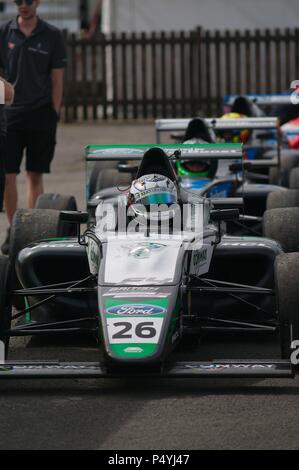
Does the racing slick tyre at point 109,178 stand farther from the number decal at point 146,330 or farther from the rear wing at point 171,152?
the number decal at point 146,330

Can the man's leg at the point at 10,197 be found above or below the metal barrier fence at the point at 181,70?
below

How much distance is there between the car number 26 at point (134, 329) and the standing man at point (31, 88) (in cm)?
443

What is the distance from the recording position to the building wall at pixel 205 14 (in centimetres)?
2222

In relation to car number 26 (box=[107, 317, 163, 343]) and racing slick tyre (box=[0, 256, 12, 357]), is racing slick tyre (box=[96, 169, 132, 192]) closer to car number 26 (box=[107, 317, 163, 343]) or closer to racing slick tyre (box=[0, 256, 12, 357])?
racing slick tyre (box=[0, 256, 12, 357])

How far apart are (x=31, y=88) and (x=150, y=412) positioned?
5.22 metres

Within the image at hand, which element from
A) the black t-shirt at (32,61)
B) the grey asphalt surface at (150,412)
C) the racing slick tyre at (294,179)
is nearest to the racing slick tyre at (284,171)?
the racing slick tyre at (294,179)

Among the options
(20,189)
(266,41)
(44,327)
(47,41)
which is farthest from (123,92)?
(44,327)

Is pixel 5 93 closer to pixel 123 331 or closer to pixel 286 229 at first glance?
pixel 286 229

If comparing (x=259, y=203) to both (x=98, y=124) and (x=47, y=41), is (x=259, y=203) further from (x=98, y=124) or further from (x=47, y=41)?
(x=98, y=124)

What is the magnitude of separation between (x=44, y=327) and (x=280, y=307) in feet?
5.30

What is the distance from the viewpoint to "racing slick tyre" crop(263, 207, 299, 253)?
8.01 meters

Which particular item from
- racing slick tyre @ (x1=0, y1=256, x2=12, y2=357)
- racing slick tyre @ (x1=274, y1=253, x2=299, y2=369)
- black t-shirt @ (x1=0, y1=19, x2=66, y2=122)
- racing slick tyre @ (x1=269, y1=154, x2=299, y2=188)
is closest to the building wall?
racing slick tyre @ (x1=269, y1=154, x2=299, y2=188)

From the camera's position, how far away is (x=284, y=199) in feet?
30.1

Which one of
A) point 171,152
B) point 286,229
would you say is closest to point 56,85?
point 171,152
